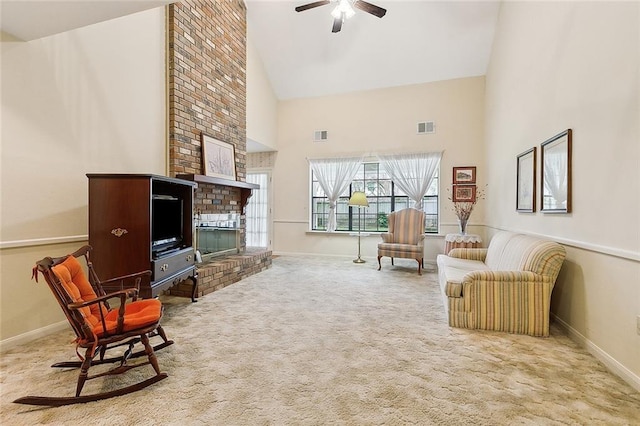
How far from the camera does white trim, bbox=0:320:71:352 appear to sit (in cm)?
241

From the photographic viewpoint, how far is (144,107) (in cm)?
358

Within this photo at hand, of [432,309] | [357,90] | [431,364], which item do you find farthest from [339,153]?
[431,364]

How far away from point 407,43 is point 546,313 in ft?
16.5

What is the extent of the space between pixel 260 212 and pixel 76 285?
5.45 metres

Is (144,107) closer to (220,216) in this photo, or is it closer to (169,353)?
(220,216)

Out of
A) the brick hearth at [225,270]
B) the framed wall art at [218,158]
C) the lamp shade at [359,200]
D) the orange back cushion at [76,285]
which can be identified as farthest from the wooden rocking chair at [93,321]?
the lamp shade at [359,200]

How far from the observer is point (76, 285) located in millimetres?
2057

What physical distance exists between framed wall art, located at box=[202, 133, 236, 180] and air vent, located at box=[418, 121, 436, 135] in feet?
12.4

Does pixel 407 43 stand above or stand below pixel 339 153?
above

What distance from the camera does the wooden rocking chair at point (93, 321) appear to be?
1752 millimetres

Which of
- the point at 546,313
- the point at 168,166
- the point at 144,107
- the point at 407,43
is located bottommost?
the point at 546,313

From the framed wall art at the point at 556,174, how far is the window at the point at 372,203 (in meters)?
3.07

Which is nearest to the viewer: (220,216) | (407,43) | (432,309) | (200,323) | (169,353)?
(169,353)

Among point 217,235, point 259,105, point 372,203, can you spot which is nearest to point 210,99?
point 259,105
